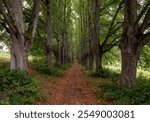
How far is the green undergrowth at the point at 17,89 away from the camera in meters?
9.18

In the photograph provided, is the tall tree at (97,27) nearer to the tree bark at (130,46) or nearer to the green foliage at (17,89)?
the tree bark at (130,46)

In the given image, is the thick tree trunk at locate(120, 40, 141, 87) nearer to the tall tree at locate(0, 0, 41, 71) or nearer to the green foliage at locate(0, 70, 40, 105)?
the green foliage at locate(0, 70, 40, 105)

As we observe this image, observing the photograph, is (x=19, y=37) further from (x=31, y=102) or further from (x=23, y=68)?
(x=31, y=102)

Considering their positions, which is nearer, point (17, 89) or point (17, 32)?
point (17, 89)

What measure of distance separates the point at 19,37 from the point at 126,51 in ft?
15.5

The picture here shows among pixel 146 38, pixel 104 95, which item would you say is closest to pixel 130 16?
pixel 146 38

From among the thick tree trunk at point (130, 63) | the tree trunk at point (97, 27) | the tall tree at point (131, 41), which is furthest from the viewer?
the tree trunk at point (97, 27)

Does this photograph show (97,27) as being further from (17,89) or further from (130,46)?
(17,89)

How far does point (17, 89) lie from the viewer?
10211mm

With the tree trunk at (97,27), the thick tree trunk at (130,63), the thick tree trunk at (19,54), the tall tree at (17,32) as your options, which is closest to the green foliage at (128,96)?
the thick tree trunk at (130,63)

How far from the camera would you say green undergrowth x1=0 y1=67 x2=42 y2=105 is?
9180 mm

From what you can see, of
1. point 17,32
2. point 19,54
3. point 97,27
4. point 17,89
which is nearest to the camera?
point 17,89

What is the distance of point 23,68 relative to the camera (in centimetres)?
1330

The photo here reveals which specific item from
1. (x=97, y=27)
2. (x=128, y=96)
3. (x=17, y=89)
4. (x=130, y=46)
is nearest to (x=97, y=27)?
(x=97, y=27)
